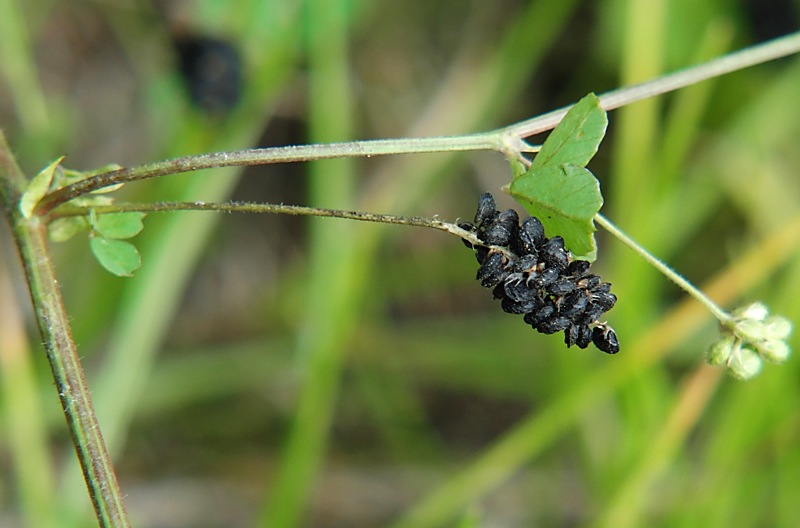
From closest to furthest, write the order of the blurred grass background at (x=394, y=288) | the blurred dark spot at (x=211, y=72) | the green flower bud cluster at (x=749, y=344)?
the green flower bud cluster at (x=749, y=344) < the blurred grass background at (x=394, y=288) < the blurred dark spot at (x=211, y=72)

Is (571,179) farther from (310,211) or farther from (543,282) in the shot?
(310,211)

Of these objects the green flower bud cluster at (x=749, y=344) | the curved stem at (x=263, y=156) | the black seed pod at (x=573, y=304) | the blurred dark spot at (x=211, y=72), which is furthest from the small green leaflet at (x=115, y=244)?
the blurred dark spot at (x=211, y=72)

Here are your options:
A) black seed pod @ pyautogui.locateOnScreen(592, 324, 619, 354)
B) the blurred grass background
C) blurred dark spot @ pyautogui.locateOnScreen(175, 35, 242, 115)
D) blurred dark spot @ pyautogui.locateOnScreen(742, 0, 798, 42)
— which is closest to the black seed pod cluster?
black seed pod @ pyautogui.locateOnScreen(592, 324, 619, 354)

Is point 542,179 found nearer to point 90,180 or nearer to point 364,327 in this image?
point 90,180

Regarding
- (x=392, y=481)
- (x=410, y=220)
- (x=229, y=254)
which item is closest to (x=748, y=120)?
(x=392, y=481)

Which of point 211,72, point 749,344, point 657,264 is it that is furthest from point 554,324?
point 211,72

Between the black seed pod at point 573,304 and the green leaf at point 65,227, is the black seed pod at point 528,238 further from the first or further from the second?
the green leaf at point 65,227
